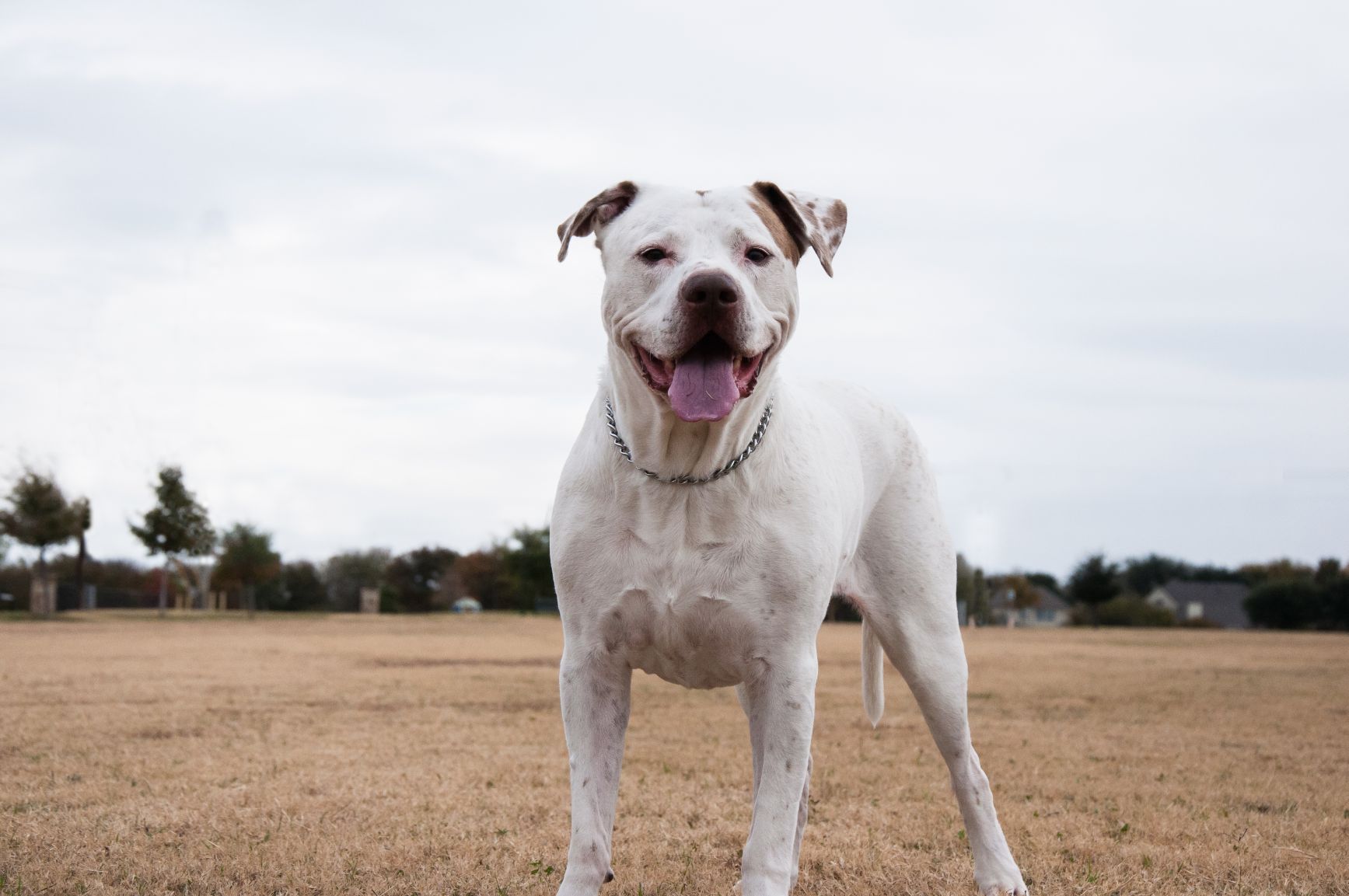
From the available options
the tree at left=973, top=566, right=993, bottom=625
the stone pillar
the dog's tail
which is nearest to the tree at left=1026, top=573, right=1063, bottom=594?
the tree at left=973, top=566, right=993, bottom=625

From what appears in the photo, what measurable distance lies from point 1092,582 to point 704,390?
2418 inches

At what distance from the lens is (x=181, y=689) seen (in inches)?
529

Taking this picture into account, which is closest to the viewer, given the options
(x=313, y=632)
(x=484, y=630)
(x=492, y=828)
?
(x=492, y=828)

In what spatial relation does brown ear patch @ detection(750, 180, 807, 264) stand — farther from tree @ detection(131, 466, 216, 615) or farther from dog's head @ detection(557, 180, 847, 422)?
tree @ detection(131, 466, 216, 615)

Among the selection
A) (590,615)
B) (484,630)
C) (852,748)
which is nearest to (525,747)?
(852,748)

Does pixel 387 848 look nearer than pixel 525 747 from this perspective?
Yes

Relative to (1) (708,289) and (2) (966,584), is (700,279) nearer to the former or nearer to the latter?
(1) (708,289)

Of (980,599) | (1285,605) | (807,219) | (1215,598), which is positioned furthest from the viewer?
(1215,598)

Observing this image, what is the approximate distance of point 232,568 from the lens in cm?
4706

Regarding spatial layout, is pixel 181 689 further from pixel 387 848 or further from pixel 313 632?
pixel 313 632

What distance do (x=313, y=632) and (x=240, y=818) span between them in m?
26.4

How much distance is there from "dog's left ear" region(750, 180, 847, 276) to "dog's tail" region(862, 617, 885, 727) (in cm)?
215

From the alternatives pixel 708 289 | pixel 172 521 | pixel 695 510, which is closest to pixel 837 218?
pixel 708 289

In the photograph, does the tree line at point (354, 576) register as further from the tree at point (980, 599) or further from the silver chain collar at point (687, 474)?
the silver chain collar at point (687, 474)
